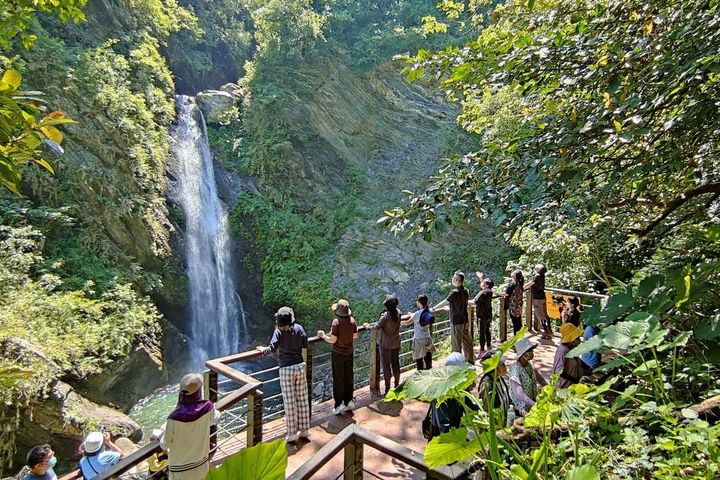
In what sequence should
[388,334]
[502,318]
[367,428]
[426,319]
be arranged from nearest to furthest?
[367,428] → [388,334] → [426,319] → [502,318]

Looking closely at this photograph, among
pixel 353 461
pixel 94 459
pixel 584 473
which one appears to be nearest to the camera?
pixel 584 473

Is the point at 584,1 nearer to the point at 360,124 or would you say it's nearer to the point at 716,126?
the point at 716,126

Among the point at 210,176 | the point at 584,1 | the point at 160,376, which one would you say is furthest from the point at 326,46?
the point at 584,1

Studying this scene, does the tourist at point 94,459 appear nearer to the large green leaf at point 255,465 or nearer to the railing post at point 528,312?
the large green leaf at point 255,465

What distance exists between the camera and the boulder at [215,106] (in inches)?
706

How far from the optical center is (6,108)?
1.29 m

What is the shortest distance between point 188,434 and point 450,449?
2.21 m

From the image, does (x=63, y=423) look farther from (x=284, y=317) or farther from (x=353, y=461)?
(x=353, y=461)

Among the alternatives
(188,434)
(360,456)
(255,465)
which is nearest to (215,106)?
(188,434)

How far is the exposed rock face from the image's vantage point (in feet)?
20.8

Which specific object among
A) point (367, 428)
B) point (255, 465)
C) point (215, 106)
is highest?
point (215, 106)

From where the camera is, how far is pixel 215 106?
18.1 meters

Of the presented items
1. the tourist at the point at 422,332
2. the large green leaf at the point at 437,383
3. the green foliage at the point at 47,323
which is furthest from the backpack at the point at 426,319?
the green foliage at the point at 47,323

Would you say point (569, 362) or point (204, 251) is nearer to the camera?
point (569, 362)
